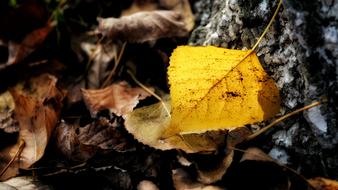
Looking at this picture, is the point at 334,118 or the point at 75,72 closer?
the point at 334,118

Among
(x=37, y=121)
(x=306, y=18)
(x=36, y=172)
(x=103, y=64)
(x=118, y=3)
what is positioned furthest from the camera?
(x=118, y=3)

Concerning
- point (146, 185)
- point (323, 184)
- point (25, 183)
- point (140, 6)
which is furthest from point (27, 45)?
point (323, 184)

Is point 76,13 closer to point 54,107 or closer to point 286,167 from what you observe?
point 54,107

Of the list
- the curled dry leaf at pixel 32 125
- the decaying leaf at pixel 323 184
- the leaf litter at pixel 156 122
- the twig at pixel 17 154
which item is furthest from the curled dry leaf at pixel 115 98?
the decaying leaf at pixel 323 184

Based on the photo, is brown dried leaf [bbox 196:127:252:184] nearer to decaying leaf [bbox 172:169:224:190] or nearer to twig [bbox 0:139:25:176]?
decaying leaf [bbox 172:169:224:190]

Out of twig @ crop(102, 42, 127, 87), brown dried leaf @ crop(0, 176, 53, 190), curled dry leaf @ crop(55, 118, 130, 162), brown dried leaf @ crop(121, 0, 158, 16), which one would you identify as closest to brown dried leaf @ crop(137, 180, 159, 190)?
curled dry leaf @ crop(55, 118, 130, 162)

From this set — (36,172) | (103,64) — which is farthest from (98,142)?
(103,64)
